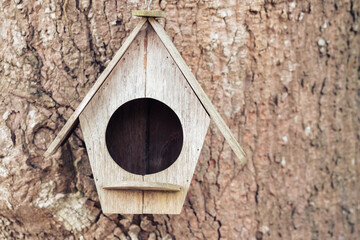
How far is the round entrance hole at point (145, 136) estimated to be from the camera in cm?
240

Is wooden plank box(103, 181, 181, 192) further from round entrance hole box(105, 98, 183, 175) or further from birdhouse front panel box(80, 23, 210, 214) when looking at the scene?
round entrance hole box(105, 98, 183, 175)

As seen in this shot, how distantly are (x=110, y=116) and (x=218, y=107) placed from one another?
0.63 metres

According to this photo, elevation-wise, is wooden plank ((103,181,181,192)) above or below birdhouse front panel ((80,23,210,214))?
below

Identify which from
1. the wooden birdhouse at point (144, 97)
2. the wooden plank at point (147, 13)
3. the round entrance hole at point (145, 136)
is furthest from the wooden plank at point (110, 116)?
the round entrance hole at point (145, 136)

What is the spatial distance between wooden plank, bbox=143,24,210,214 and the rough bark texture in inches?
16.1

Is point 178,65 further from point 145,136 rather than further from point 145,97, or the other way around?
point 145,136

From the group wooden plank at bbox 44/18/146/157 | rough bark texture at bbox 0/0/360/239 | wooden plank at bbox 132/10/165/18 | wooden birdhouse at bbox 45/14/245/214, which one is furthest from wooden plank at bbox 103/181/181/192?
wooden plank at bbox 132/10/165/18

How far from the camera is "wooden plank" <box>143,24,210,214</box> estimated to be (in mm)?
2113

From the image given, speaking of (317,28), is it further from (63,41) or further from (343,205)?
(63,41)

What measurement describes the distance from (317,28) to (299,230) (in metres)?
1.03

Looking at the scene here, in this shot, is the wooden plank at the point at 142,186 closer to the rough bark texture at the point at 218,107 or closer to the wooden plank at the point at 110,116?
the wooden plank at the point at 110,116

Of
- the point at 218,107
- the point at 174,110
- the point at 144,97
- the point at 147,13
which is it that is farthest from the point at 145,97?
the point at 218,107

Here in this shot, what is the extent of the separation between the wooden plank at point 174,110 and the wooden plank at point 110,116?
3cm

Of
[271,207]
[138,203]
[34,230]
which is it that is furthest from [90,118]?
[271,207]
